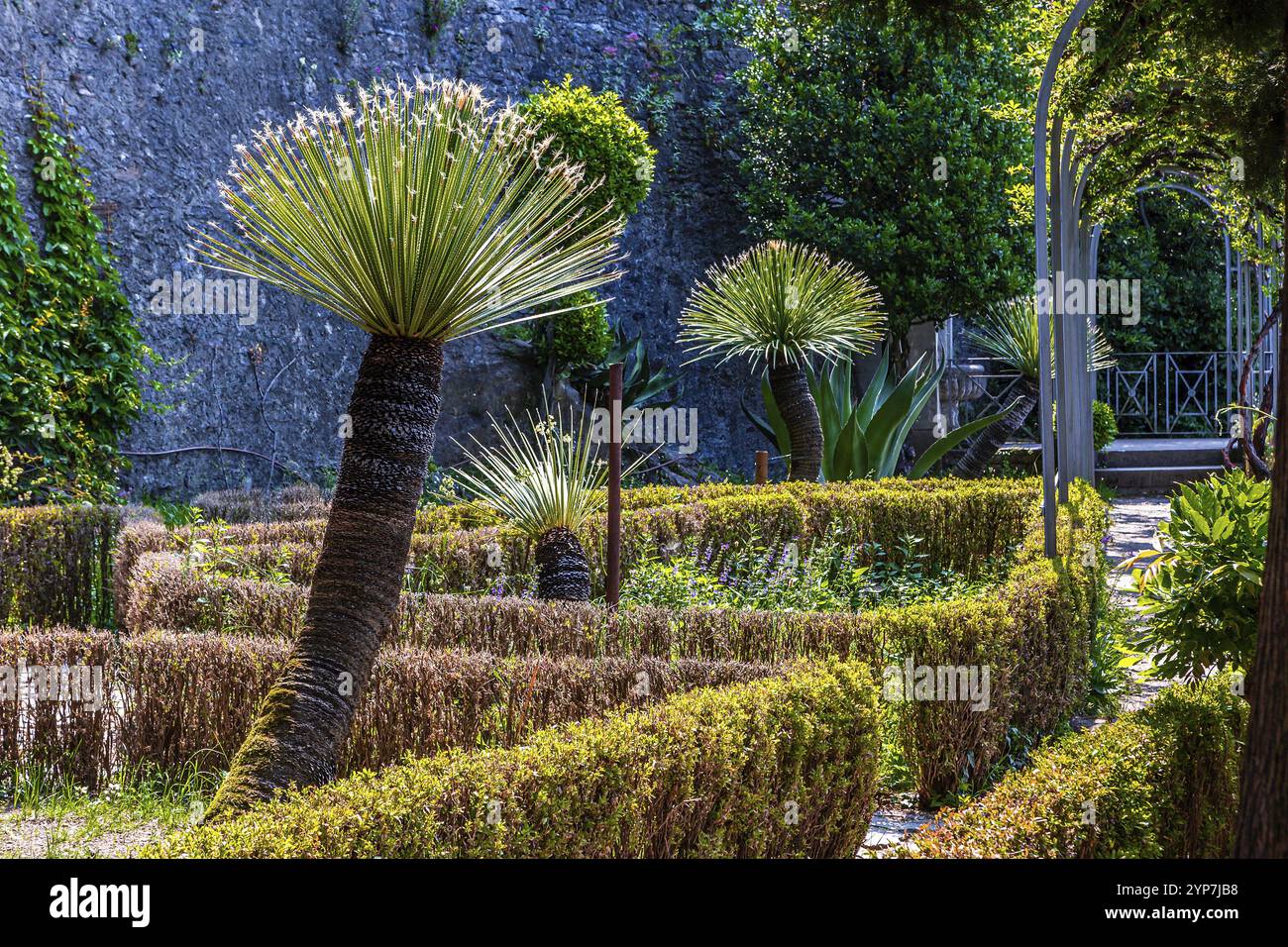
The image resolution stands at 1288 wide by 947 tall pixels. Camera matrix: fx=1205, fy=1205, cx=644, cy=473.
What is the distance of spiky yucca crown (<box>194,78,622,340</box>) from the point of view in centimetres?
314

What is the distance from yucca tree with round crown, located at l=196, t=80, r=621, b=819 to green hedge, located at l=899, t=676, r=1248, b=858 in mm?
1560

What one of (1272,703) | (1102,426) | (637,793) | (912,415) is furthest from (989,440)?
(1272,703)

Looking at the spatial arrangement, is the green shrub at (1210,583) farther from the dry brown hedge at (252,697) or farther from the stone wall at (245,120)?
the stone wall at (245,120)

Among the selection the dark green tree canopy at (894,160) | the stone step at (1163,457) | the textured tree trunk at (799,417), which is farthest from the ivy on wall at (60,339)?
the stone step at (1163,457)

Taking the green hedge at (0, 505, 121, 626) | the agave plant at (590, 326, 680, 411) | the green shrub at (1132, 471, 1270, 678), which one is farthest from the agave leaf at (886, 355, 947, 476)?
the green hedge at (0, 505, 121, 626)

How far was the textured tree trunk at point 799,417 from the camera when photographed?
28.8 feet

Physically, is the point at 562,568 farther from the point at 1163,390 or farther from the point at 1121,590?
the point at 1163,390

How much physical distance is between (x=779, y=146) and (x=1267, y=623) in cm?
1224

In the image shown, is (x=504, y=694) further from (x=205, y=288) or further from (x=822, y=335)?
(x=205, y=288)

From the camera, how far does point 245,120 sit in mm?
10766

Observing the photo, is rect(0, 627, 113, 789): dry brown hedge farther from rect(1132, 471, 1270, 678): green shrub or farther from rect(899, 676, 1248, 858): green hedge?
rect(1132, 471, 1270, 678): green shrub

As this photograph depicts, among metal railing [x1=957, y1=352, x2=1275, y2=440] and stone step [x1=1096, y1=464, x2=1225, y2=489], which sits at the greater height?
metal railing [x1=957, y1=352, x2=1275, y2=440]

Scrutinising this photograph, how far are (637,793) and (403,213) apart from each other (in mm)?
1586

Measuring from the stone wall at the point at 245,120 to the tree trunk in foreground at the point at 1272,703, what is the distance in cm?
951
